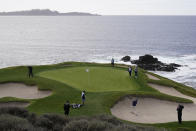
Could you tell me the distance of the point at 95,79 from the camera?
101ft

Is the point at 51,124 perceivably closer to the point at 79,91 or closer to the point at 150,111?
the point at 79,91

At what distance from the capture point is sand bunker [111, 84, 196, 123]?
904 inches

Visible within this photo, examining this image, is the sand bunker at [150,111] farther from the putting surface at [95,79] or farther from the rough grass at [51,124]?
the rough grass at [51,124]

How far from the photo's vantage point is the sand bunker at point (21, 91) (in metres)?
27.8

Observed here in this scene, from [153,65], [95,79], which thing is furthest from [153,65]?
[95,79]

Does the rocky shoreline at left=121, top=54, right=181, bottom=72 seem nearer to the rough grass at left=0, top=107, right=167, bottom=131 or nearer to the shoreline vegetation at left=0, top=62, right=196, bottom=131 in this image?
the shoreline vegetation at left=0, top=62, right=196, bottom=131

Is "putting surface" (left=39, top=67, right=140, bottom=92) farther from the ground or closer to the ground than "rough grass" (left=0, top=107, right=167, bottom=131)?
closer to the ground

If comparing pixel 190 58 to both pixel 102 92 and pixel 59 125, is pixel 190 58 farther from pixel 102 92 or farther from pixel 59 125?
pixel 59 125


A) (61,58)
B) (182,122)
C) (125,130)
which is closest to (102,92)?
(182,122)

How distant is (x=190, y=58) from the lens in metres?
82.4

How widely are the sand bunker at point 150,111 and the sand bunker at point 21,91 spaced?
831cm

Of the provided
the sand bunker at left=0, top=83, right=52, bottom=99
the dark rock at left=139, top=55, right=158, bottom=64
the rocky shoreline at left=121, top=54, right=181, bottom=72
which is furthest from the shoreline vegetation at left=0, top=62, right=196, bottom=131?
the dark rock at left=139, top=55, right=158, bottom=64

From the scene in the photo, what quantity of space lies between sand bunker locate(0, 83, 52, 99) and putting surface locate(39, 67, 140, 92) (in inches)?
118

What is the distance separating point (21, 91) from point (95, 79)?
845 cm
